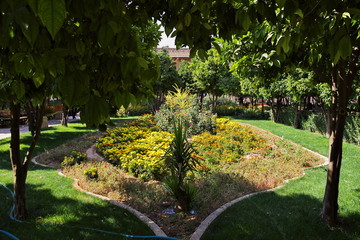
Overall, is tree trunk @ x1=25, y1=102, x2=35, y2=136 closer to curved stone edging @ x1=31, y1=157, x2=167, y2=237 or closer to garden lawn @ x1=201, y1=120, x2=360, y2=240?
curved stone edging @ x1=31, y1=157, x2=167, y2=237

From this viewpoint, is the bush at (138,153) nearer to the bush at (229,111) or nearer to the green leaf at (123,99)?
the green leaf at (123,99)

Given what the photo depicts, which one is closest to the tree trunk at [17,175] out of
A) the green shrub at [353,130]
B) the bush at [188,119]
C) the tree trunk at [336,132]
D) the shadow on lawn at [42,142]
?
the shadow on lawn at [42,142]

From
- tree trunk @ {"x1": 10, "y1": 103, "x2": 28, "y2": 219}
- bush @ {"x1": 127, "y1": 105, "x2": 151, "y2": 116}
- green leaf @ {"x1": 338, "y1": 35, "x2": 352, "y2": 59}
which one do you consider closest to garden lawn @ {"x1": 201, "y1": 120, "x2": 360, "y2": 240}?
tree trunk @ {"x1": 10, "y1": 103, "x2": 28, "y2": 219}

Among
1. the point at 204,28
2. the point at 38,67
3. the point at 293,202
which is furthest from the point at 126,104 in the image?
the point at 293,202

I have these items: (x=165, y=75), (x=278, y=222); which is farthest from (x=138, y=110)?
(x=278, y=222)

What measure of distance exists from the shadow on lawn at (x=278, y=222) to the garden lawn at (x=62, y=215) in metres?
1.29

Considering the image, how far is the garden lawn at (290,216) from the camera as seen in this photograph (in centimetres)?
423

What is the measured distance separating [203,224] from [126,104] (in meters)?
3.49

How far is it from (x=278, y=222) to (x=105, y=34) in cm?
439

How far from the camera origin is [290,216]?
15.8 ft

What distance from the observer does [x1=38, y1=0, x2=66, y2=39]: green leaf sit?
2.87ft

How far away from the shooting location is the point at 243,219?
4.71 metres

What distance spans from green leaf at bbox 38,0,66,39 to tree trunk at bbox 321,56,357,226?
4.42 metres

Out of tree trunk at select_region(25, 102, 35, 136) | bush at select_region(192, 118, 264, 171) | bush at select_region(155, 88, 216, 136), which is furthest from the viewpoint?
bush at select_region(155, 88, 216, 136)
